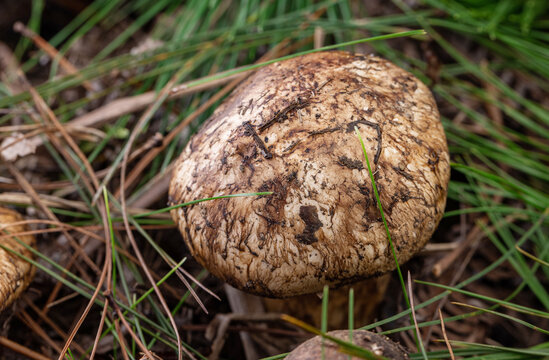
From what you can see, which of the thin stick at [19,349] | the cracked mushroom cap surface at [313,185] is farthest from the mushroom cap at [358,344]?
the thin stick at [19,349]

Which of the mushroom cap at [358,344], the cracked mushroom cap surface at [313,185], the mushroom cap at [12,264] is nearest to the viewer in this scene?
the mushroom cap at [358,344]

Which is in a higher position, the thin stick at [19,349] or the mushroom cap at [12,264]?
the mushroom cap at [12,264]

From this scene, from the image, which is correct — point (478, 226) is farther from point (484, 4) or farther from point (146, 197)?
point (146, 197)

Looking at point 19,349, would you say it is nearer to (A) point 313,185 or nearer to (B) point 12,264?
(B) point 12,264

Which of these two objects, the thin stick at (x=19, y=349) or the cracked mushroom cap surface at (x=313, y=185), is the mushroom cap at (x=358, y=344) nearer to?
the cracked mushroom cap surface at (x=313, y=185)

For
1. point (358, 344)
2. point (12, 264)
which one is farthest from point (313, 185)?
point (12, 264)

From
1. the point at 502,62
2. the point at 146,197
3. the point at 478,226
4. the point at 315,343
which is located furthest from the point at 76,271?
the point at 502,62

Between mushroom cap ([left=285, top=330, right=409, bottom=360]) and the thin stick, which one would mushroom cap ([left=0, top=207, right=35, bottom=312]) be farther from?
mushroom cap ([left=285, top=330, right=409, bottom=360])
